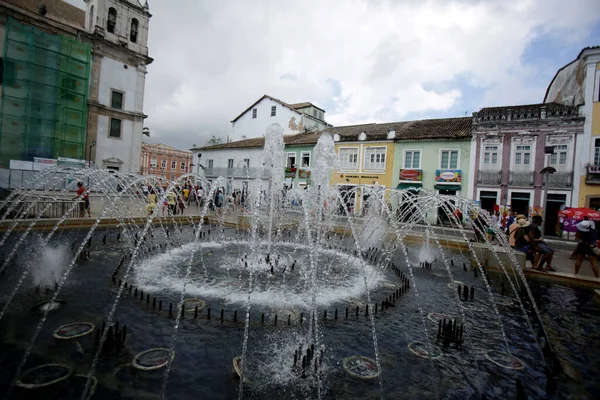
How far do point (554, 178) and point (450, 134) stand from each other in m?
8.40

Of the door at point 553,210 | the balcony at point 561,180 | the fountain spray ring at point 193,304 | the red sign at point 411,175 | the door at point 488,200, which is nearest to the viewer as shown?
the fountain spray ring at point 193,304

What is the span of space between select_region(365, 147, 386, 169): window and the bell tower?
26.1 meters

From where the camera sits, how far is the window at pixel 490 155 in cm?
2527

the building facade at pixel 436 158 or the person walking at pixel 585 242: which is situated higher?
the building facade at pixel 436 158

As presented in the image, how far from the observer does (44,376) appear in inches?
137

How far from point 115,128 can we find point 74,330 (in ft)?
102

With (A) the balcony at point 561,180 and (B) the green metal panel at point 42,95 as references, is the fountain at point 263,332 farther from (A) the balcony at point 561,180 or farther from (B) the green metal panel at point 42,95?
(B) the green metal panel at point 42,95

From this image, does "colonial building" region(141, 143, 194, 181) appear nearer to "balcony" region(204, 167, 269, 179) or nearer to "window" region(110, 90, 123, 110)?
"balcony" region(204, 167, 269, 179)

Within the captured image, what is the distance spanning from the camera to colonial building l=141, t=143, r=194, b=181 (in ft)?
228

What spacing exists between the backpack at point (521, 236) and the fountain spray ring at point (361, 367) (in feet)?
27.6

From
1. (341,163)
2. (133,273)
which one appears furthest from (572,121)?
(133,273)

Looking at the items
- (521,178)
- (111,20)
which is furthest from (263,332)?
(111,20)

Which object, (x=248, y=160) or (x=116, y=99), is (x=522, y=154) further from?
(x=116, y=99)

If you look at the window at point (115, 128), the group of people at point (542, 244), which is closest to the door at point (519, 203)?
the group of people at point (542, 244)
